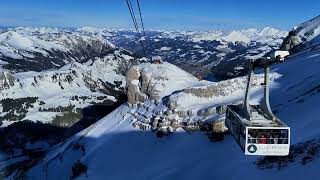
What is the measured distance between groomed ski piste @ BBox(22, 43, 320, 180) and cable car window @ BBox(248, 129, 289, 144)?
15303 millimetres

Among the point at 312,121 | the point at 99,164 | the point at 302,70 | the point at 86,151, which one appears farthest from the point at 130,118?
the point at 312,121

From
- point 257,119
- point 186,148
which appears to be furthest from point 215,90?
point 257,119

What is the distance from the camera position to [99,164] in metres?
116

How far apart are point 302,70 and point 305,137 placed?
207 feet

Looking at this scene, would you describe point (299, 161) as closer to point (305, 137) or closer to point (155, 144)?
point (305, 137)

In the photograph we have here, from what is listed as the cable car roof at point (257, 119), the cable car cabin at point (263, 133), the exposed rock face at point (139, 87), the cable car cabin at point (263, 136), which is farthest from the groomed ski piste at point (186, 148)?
the cable car cabin at point (263, 136)

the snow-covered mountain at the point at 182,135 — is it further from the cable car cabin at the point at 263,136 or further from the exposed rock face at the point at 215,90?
the cable car cabin at the point at 263,136

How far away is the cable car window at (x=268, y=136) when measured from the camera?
137ft

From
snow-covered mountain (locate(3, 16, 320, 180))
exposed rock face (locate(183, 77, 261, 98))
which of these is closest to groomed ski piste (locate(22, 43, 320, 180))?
snow-covered mountain (locate(3, 16, 320, 180))

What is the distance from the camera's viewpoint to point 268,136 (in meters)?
42.0

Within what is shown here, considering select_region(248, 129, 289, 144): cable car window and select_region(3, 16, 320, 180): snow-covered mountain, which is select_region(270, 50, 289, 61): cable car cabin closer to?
select_region(248, 129, 289, 144): cable car window

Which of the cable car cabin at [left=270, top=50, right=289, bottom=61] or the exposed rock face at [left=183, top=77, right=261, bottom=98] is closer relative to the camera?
the cable car cabin at [left=270, top=50, right=289, bottom=61]

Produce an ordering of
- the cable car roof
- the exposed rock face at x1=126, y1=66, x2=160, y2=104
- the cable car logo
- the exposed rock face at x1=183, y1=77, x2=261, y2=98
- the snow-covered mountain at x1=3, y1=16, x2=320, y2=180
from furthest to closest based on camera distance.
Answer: the exposed rock face at x1=126, y1=66, x2=160, y2=104
the exposed rock face at x1=183, y1=77, x2=261, y2=98
the snow-covered mountain at x1=3, y1=16, x2=320, y2=180
the cable car logo
the cable car roof

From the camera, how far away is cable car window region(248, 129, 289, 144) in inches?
1640
